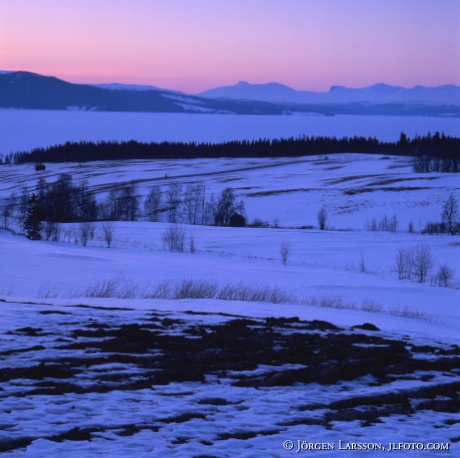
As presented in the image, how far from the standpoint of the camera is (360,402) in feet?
22.5

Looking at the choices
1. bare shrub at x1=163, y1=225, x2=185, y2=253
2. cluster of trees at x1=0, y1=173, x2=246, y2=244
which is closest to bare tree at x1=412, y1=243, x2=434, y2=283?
bare shrub at x1=163, y1=225, x2=185, y2=253

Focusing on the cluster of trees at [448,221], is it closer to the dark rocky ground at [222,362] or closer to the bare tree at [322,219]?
the bare tree at [322,219]

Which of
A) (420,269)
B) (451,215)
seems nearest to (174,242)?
(420,269)

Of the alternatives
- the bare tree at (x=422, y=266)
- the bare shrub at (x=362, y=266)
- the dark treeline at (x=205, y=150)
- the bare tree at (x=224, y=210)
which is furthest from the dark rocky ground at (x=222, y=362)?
the dark treeline at (x=205, y=150)

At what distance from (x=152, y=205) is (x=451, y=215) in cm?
2841

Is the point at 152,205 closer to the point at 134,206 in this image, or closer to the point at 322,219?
the point at 134,206

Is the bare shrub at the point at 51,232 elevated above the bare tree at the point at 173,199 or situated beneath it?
situated beneath

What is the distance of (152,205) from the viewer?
71375 millimetres

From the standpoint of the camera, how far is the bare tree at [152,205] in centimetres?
6804

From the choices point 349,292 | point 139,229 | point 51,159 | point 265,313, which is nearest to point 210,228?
point 139,229

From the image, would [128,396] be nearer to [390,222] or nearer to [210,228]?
[210,228]

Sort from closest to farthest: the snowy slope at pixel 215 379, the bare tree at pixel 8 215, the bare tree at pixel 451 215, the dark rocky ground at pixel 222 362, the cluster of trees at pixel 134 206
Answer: the snowy slope at pixel 215 379, the dark rocky ground at pixel 222 362, the bare tree at pixel 8 215, the bare tree at pixel 451 215, the cluster of trees at pixel 134 206

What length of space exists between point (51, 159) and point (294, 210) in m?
78.9

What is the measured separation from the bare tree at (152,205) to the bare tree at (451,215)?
25.7m
